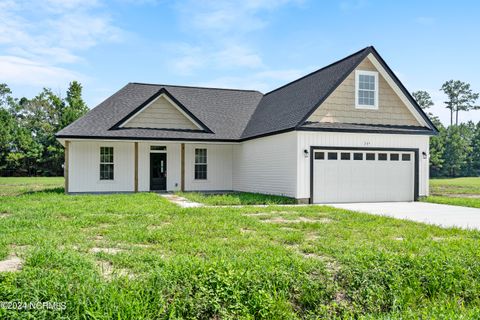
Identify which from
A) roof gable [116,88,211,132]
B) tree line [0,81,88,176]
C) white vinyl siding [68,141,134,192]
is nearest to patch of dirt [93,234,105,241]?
roof gable [116,88,211,132]

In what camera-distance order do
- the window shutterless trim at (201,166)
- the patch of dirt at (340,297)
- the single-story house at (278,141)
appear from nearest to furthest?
the patch of dirt at (340,297), the single-story house at (278,141), the window shutterless trim at (201,166)

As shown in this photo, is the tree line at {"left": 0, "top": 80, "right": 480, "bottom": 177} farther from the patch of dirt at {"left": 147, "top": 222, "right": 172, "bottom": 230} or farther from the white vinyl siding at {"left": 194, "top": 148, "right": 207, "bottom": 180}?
the patch of dirt at {"left": 147, "top": 222, "right": 172, "bottom": 230}

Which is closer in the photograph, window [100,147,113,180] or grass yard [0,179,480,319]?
grass yard [0,179,480,319]

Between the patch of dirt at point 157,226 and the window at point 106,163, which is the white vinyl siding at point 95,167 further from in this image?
the patch of dirt at point 157,226

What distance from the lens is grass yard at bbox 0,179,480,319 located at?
4.25 m

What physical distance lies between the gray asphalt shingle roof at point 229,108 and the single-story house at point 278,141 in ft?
0.19

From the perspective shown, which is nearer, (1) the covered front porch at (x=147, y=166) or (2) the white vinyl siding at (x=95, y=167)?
(2) the white vinyl siding at (x=95, y=167)

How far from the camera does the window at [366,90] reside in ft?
52.5

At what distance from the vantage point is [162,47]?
1989 centimetres

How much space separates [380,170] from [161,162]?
9.94 meters

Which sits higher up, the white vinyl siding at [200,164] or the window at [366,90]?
the window at [366,90]

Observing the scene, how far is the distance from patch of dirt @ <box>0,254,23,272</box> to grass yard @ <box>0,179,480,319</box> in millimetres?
73

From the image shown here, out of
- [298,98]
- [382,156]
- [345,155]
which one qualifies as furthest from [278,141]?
[382,156]

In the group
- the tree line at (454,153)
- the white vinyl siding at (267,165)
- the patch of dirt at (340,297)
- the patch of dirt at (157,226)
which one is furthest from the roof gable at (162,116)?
the tree line at (454,153)
